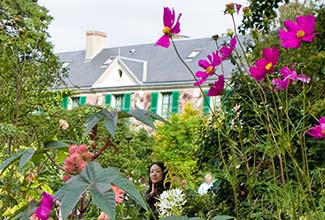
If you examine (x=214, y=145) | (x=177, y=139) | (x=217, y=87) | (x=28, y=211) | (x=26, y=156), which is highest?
(x=217, y=87)

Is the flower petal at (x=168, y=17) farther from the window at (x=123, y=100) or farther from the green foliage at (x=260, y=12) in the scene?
the window at (x=123, y=100)

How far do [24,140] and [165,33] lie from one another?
549cm

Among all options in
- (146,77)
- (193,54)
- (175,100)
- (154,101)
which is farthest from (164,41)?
(193,54)

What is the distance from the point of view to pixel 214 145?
15.8 feet

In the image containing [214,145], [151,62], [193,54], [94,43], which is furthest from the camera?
[94,43]

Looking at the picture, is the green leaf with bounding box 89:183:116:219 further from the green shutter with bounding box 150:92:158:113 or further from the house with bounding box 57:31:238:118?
the green shutter with bounding box 150:92:158:113

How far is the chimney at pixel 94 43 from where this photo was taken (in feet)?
136

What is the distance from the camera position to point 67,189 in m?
1.33

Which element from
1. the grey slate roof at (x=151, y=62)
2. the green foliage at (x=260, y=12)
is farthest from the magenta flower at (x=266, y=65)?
the grey slate roof at (x=151, y=62)

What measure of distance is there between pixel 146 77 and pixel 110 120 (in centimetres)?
3437

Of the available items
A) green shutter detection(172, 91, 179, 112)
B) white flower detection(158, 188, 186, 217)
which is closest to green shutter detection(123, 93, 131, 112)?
green shutter detection(172, 91, 179, 112)

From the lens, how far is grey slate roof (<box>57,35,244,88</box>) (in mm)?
34906

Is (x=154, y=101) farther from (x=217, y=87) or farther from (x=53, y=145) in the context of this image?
(x=53, y=145)

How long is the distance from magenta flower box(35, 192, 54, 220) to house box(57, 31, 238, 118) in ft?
100
